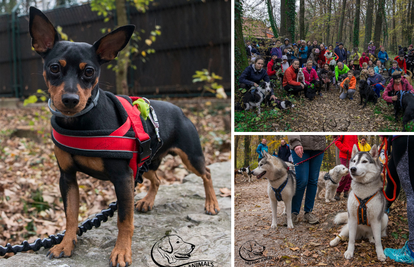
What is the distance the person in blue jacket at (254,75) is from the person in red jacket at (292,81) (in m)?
0.18

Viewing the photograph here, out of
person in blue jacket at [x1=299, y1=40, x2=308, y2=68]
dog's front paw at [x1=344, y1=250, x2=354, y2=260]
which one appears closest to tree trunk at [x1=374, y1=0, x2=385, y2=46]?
person in blue jacket at [x1=299, y1=40, x2=308, y2=68]

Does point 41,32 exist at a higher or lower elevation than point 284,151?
higher

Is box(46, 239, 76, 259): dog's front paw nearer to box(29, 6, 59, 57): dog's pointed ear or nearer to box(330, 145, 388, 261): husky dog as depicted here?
box(29, 6, 59, 57): dog's pointed ear

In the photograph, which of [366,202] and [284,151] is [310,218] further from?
[284,151]

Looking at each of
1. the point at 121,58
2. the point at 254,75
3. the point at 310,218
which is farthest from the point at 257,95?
the point at 121,58

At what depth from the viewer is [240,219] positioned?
2672 mm

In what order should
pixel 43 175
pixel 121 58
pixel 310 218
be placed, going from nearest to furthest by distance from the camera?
pixel 310 218
pixel 43 175
pixel 121 58

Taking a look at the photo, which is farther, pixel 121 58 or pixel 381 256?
pixel 121 58

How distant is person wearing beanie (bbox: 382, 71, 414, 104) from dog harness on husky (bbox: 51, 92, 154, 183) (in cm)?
231

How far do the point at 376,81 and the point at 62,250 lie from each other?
10.4ft

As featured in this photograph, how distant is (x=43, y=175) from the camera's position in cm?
520

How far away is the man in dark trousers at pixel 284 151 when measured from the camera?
2.96 metres

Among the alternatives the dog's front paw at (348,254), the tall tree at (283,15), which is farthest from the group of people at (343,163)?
the tall tree at (283,15)

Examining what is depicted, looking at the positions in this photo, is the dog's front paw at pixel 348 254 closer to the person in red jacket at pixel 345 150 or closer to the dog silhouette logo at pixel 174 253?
the person in red jacket at pixel 345 150
